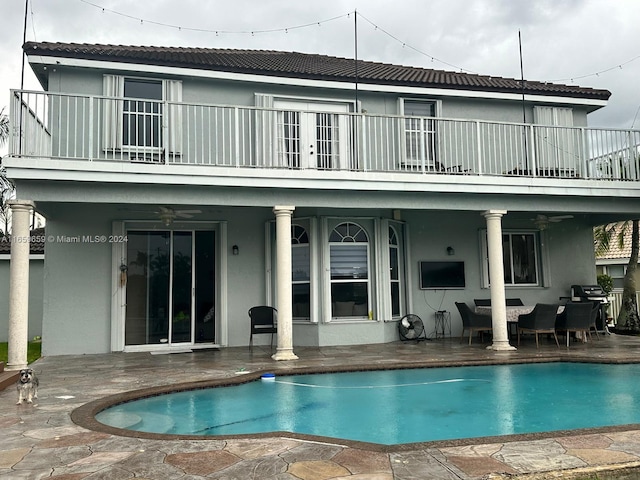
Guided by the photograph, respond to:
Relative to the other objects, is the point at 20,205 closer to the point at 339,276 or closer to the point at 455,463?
the point at 339,276

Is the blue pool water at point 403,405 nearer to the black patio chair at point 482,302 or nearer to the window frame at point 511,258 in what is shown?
the black patio chair at point 482,302

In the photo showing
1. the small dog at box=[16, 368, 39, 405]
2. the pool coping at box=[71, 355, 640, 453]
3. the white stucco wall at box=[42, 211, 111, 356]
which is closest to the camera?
the pool coping at box=[71, 355, 640, 453]

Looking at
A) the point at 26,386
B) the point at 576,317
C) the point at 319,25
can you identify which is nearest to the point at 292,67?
the point at 319,25

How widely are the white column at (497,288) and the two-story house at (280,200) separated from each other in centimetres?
3

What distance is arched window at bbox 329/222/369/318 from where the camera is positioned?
438 inches

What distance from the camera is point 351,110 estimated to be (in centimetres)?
1184

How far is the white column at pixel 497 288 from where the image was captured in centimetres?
1007

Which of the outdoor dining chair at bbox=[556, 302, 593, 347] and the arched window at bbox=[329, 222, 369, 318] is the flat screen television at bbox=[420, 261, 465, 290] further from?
the outdoor dining chair at bbox=[556, 302, 593, 347]

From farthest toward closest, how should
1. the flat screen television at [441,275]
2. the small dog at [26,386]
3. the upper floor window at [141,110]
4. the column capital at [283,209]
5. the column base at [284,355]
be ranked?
the flat screen television at [441,275], the upper floor window at [141,110], the column capital at [283,209], the column base at [284,355], the small dog at [26,386]

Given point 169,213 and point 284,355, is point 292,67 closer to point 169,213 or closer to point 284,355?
point 169,213

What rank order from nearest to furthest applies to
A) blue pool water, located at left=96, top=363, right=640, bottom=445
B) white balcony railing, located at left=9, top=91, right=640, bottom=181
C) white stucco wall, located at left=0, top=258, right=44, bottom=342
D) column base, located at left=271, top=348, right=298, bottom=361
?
1. blue pool water, located at left=96, top=363, right=640, bottom=445
2. column base, located at left=271, top=348, right=298, bottom=361
3. white balcony railing, located at left=9, top=91, right=640, bottom=181
4. white stucco wall, located at left=0, top=258, right=44, bottom=342

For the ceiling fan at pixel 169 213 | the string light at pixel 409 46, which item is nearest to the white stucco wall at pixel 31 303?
the ceiling fan at pixel 169 213

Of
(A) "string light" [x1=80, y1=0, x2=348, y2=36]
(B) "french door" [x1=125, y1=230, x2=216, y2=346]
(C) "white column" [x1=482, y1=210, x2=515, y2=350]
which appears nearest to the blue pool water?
(C) "white column" [x1=482, y1=210, x2=515, y2=350]

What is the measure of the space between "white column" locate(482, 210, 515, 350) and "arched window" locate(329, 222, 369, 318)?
8.62ft
